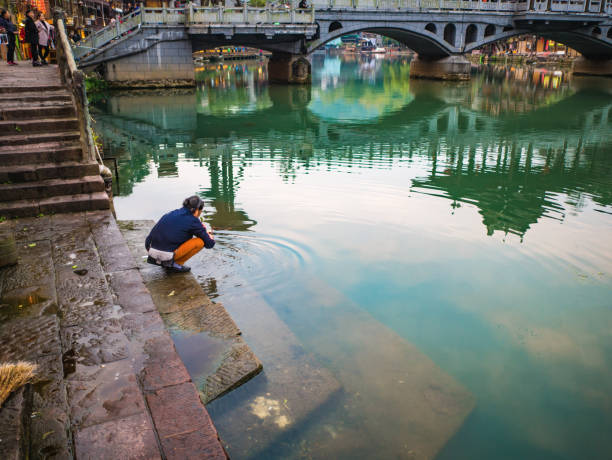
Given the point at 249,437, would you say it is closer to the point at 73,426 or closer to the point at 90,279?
the point at 73,426

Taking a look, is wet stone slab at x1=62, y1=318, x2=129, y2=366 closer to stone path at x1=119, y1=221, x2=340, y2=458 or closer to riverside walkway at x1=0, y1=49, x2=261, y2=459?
riverside walkway at x1=0, y1=49, x2=261, y2=459

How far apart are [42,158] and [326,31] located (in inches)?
1227

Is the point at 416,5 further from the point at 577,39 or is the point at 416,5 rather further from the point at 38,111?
the point at 38,111

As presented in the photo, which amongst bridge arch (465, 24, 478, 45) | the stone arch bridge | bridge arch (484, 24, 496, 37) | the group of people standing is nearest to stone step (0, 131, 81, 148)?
the group of people standing

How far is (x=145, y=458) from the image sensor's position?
10.0 ft

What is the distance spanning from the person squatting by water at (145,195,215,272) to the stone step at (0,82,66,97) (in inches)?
203

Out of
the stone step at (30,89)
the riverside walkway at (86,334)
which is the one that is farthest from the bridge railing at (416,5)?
the riverside walkway at (86,334)

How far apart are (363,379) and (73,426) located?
9.36ft

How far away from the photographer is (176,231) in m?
6.07

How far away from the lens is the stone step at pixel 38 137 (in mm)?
8109

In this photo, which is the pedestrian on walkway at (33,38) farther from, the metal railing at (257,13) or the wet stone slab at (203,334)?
the metal railing at (257,13)

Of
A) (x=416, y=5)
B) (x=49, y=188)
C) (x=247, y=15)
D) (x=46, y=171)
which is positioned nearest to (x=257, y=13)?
(x=247, y=15)

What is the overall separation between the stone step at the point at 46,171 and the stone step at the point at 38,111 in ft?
4.53

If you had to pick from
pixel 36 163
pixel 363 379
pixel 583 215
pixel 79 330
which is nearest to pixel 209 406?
pixel 79 330
